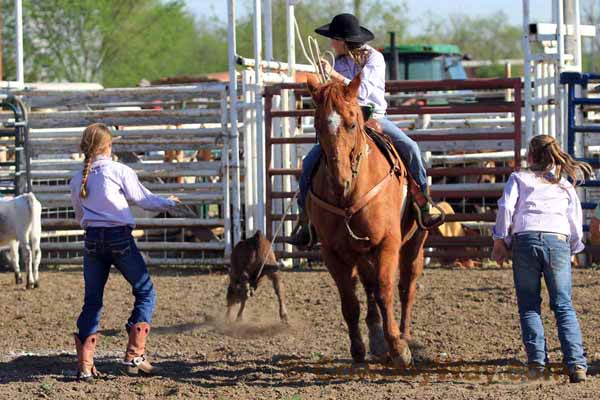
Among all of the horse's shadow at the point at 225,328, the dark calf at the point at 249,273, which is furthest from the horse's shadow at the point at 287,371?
the dark calf at the point at 249,273

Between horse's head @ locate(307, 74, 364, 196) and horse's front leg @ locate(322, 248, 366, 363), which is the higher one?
horse's head @ locate(307, 74, 364, 196)

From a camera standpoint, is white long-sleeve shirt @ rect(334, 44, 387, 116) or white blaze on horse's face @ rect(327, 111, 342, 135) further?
white long-sleeve shirt @ rect(334, 44, 387, 116)

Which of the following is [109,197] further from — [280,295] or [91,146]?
[280,295]

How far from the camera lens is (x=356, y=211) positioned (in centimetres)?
675

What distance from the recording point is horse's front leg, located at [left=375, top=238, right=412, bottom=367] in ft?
22.3

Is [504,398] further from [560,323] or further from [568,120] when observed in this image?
[568,120]

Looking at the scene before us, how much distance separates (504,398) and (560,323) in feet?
2.56

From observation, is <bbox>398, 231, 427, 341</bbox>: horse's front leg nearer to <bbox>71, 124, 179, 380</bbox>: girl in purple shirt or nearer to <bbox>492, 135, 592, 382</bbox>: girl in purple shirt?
<bbox>492, 135, 592, 382</bbox>: girl in purple shirt

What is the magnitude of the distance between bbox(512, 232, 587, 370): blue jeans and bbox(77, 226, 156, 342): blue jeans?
8.17ft

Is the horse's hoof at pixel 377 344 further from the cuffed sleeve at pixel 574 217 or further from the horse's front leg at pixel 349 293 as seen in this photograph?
the cuffed sleeve at pixel 574 217

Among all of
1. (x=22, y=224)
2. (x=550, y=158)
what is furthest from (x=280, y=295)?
(x=22, y=224)

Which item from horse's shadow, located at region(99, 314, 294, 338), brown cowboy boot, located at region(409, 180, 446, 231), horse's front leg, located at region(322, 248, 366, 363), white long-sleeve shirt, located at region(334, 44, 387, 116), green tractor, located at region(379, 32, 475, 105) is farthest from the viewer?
green tractor, located at region(379, 32, 475, 105)

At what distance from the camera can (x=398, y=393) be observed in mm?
6211

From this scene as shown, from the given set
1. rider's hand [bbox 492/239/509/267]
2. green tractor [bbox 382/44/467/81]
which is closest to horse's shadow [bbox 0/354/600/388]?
rider's hand [bbox 492/239/509/267]
